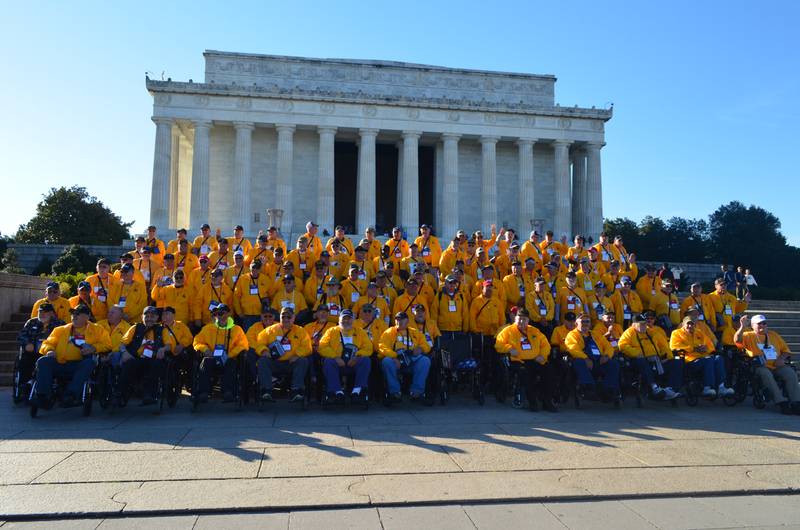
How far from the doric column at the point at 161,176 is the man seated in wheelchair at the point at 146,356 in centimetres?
3134

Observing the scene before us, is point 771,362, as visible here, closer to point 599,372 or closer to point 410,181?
point 599,372

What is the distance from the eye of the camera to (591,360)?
1100 centimetres

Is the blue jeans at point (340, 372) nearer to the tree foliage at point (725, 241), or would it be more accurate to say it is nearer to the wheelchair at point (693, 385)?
the wheelchair at point (693, 385)

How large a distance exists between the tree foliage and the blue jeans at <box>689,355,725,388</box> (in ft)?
155

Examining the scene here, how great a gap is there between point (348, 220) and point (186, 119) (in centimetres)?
1526

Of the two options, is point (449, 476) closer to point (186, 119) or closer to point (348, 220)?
point (186, 119)

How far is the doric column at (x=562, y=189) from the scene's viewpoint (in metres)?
44.7

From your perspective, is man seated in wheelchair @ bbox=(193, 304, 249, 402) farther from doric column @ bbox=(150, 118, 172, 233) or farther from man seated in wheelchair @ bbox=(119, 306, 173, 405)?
doric column @ bbox=(150, 118, 172, 233)

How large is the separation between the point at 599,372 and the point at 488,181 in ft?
113

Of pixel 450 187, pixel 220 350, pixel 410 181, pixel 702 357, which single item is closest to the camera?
pixel 220 350

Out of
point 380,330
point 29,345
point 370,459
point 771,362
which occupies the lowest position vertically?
point 370,459

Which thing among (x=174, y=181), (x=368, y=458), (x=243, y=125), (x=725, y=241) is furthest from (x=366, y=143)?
(x=725, y=241)

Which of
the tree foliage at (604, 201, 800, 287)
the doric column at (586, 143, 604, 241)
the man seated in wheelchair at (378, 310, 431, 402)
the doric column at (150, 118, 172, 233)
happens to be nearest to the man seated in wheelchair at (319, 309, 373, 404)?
the man seated in wheelchair at (378, 310, 431, 402)

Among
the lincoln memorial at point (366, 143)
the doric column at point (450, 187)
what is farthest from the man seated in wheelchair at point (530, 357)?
the doric column at point (450, 187)
